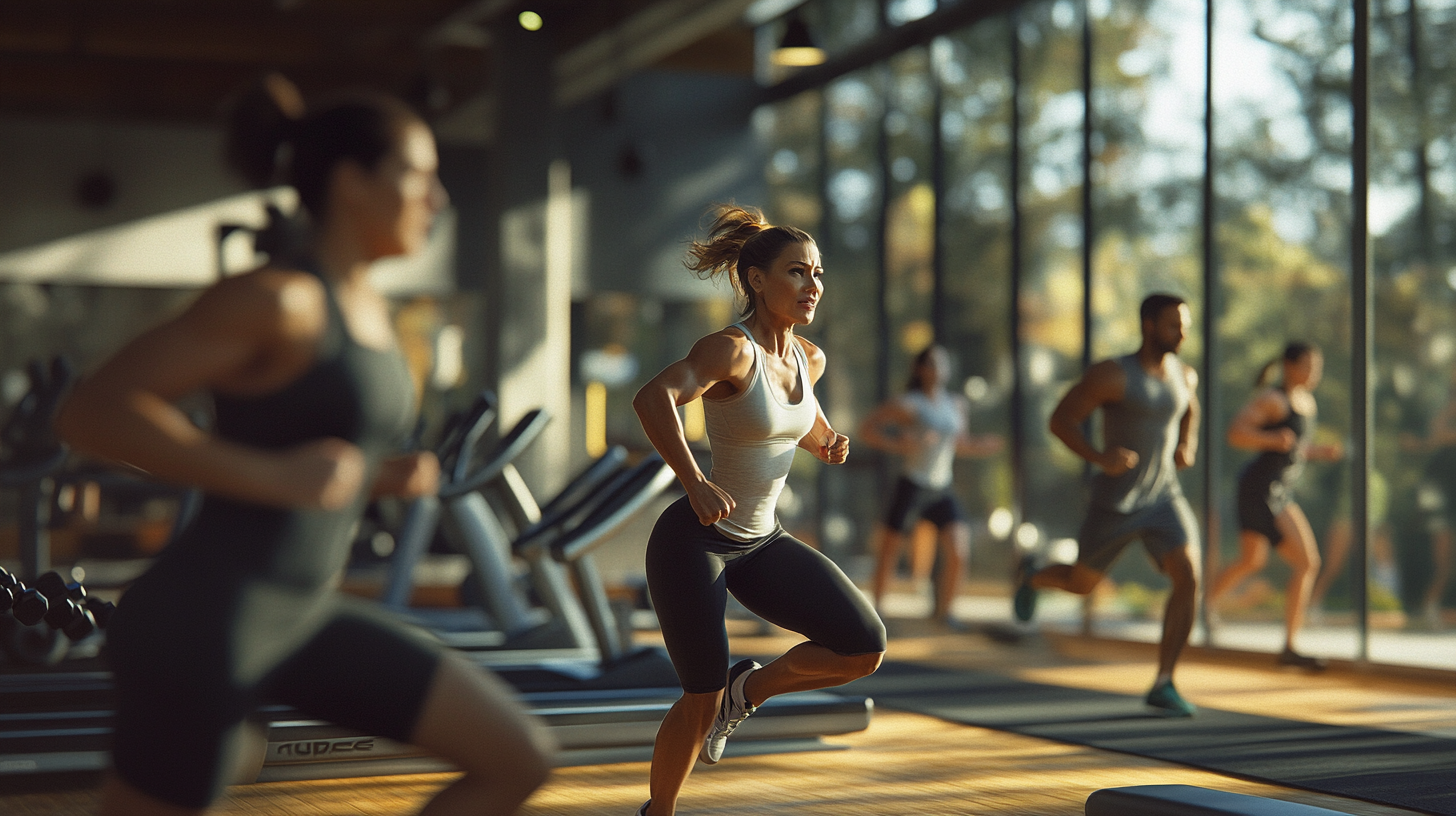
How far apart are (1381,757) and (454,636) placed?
11.4 feet

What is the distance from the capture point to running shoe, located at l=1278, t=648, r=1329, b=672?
6383mm

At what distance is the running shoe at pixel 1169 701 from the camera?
16.9ft

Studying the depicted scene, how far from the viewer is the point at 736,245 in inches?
128

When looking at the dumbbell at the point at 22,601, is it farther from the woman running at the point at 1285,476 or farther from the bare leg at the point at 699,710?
the woman running at the point at 1285,476

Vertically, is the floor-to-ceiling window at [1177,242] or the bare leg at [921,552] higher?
the floor-to-ceiling window at [1177,242]

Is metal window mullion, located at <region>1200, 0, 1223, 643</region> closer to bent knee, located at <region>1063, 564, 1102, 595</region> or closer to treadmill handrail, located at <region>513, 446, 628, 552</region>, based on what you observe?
bent knee, located at <region>1063, 564, 1102, 595</region>

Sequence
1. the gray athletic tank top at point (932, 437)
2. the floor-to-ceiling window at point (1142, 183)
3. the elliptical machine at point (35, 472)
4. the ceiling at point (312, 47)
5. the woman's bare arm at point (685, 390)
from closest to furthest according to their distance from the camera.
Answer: the woman's bare arm at point (685, 390) → the elliptical machine at point (35, 472) → the floor-to-ceiling window at point (1142, 183) → the gray athletic tank top at point (932, 437) → the ceiling at point (312, 47)

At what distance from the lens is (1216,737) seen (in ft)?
15.5

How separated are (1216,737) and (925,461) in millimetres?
3175

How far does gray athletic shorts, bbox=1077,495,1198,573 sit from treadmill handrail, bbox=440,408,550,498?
75.9 inches

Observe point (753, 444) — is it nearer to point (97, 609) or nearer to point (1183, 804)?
point (1183, 804)

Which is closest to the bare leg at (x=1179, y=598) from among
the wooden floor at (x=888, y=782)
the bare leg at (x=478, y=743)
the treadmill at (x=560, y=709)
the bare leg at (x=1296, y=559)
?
the wooden floor at (x=888, y=782)

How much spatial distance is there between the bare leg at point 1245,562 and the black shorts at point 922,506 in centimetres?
146

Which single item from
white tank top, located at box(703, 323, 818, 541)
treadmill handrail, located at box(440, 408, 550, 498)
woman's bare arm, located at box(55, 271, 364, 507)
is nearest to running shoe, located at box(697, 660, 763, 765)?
white tank top, located at box(703, 323, 818, 541)
